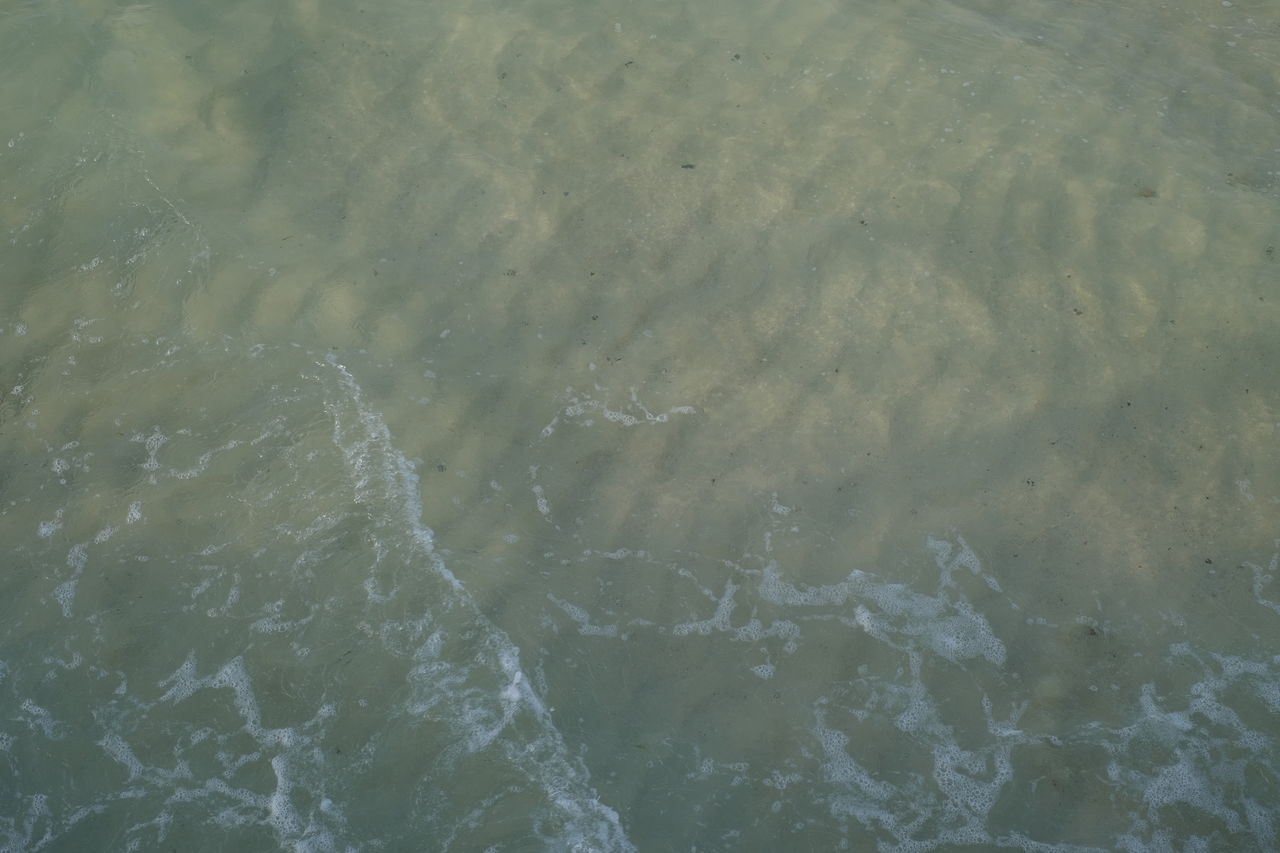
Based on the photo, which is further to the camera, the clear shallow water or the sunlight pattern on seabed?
the clear shallow water

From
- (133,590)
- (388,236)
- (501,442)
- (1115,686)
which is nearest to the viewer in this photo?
(1115,686)

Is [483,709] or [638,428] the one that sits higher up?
[638,428]

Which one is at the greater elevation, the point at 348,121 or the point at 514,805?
the point at 348,121

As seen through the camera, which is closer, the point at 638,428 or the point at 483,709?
the point at 483,709

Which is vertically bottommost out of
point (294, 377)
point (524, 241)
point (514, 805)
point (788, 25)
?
point (514, 805)

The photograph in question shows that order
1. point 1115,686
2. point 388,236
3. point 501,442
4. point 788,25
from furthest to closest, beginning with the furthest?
point 788,25, point 388,236, point 501,442, point 1115,686

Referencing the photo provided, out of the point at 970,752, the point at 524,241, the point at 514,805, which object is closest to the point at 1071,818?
the point at 970,752

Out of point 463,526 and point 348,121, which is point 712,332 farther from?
point 348,121

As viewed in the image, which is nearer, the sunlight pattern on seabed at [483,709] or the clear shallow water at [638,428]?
the sunlight pattern on seabed at [483,709]
